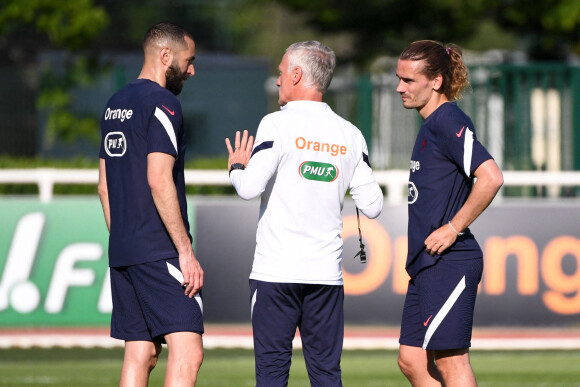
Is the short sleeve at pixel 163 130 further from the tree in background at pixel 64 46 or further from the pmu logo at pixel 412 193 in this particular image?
the tree in background at pixel 64 46

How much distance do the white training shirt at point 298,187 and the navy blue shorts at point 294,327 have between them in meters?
0.07

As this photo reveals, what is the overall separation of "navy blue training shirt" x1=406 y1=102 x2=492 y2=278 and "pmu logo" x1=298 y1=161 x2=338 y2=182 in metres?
0.51

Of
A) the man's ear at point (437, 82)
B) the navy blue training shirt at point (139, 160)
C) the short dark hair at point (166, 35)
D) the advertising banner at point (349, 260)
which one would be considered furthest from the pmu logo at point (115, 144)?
the advertising banner at point (349, 260)

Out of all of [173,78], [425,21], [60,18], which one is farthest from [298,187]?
[425,21]

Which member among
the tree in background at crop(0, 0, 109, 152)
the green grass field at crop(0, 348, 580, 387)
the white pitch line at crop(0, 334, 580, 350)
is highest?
the tree in background at crop(0, 0, 109, 152)

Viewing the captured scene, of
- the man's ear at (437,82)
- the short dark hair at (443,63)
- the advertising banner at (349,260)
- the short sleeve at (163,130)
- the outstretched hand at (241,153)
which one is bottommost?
the advertising banner at (349,260)

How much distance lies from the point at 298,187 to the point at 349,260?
4.86 metres

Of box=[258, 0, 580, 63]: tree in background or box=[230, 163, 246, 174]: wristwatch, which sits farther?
box=[258, 0, 580, 63]: tree in background

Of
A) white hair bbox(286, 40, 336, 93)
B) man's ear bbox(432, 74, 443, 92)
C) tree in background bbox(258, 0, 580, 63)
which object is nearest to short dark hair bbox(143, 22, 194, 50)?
white hair bbox(286, 40, 336, 93)

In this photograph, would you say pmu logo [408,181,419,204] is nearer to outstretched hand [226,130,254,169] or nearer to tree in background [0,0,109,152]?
outstretched hand [226,130,254,169]

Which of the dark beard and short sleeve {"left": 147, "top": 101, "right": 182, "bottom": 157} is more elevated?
the dark beard

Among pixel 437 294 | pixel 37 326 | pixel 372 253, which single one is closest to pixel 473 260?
pixel 437 294

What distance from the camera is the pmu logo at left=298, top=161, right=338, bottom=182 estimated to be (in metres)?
5.01

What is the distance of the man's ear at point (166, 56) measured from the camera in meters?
5.38
